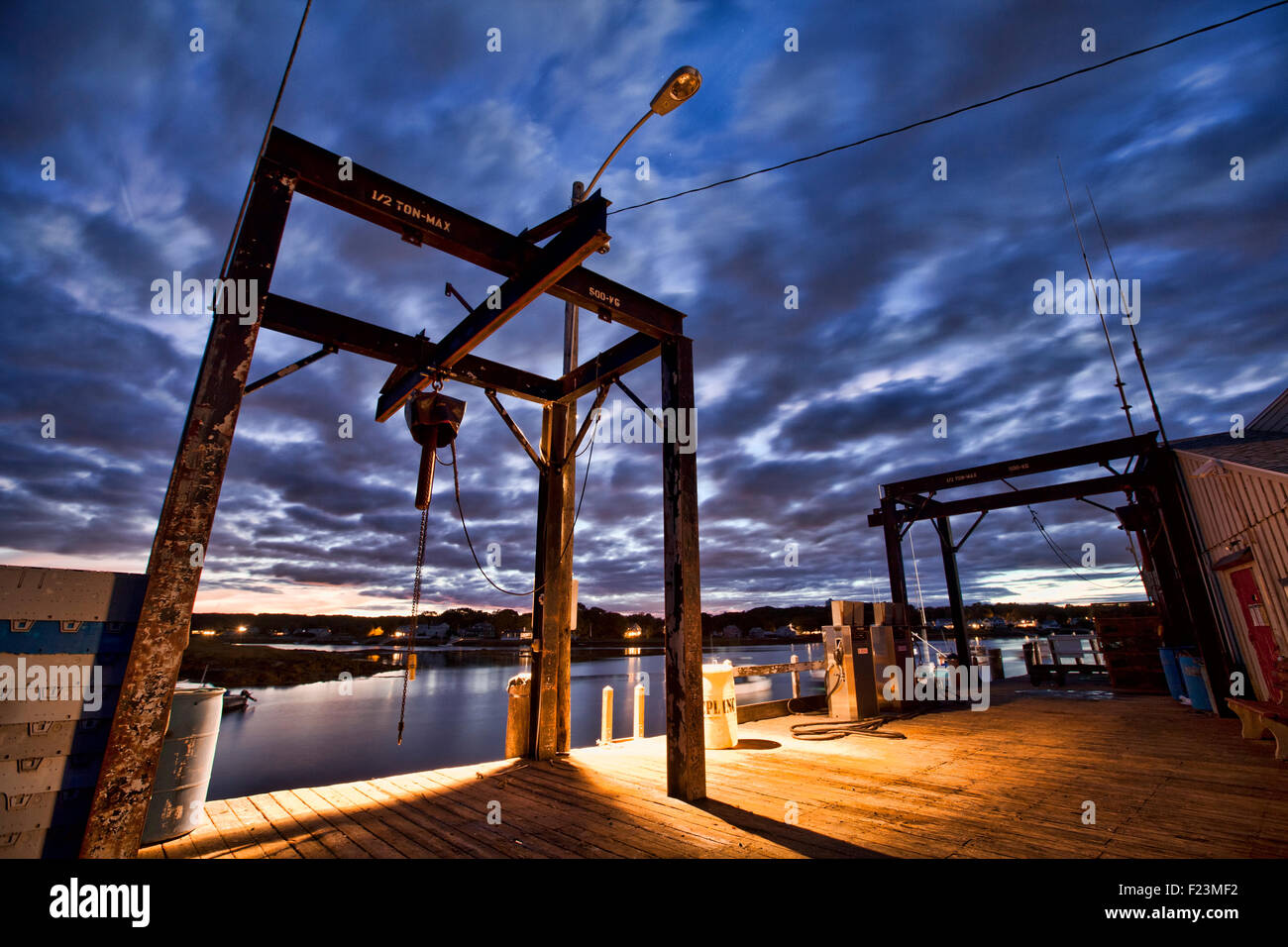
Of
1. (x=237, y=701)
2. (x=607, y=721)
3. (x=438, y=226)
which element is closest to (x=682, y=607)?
(x=438, y=226)

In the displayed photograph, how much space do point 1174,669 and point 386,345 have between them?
18675 millimetres

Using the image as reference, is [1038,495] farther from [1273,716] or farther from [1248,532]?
[1273,716]

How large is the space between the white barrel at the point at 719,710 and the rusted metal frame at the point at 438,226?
548cm

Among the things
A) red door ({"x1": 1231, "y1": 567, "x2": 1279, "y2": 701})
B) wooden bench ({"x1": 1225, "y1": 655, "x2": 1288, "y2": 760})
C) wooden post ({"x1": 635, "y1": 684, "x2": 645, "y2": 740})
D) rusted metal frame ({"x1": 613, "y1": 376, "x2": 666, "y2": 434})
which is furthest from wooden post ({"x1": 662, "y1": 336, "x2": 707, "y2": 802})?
red door ({"x1": 1231, "y1": 567, "x2": 1279, "y2": 701})

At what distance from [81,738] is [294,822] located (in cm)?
222

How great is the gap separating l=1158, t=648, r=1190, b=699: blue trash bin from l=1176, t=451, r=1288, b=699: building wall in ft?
11.4

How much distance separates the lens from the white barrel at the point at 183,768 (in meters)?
4.38

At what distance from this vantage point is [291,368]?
5512 mm

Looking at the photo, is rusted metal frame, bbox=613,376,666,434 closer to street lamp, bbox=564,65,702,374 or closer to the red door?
street lamp, bbox=564,65,702,374

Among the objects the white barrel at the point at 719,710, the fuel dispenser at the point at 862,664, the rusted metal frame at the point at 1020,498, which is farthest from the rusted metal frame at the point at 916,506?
the white barrel at the point at 719,710

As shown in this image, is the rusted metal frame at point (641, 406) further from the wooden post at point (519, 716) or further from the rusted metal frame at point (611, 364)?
the wooden post at point (519, 716)

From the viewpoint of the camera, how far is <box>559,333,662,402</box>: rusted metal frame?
6.98 metres
